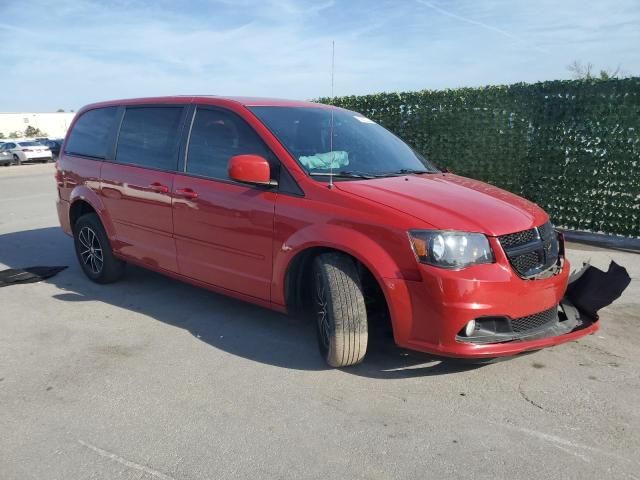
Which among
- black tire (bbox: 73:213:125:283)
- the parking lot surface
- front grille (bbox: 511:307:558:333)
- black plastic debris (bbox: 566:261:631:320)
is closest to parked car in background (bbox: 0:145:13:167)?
black tire (bbox: 73:213:125:283)

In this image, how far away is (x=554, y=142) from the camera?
8.14m

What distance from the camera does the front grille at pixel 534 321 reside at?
3307 mm

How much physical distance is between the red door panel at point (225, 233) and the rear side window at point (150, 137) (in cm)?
34

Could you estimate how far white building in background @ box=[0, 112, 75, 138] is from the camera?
7244 centimetres

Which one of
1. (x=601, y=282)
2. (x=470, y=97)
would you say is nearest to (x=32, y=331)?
(x=601, y=282)

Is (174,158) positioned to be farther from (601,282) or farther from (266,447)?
(601,282)

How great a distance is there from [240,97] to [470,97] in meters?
5.49

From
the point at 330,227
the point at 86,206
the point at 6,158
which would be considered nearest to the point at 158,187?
the point at 86,206

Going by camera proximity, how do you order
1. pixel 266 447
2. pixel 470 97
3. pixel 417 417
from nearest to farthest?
1. pixel 266 447
2. pixel 417 417
3. pixel 470 97

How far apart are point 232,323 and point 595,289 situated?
278 cm

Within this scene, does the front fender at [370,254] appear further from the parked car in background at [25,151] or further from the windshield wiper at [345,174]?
the parked car in background at [25,151]

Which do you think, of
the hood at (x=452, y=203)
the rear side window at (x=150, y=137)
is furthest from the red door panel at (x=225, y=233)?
the hood at (x=452, y=203)

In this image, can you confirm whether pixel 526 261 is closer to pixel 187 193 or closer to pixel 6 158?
pixel 187 193

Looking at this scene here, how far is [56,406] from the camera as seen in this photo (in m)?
3.25
